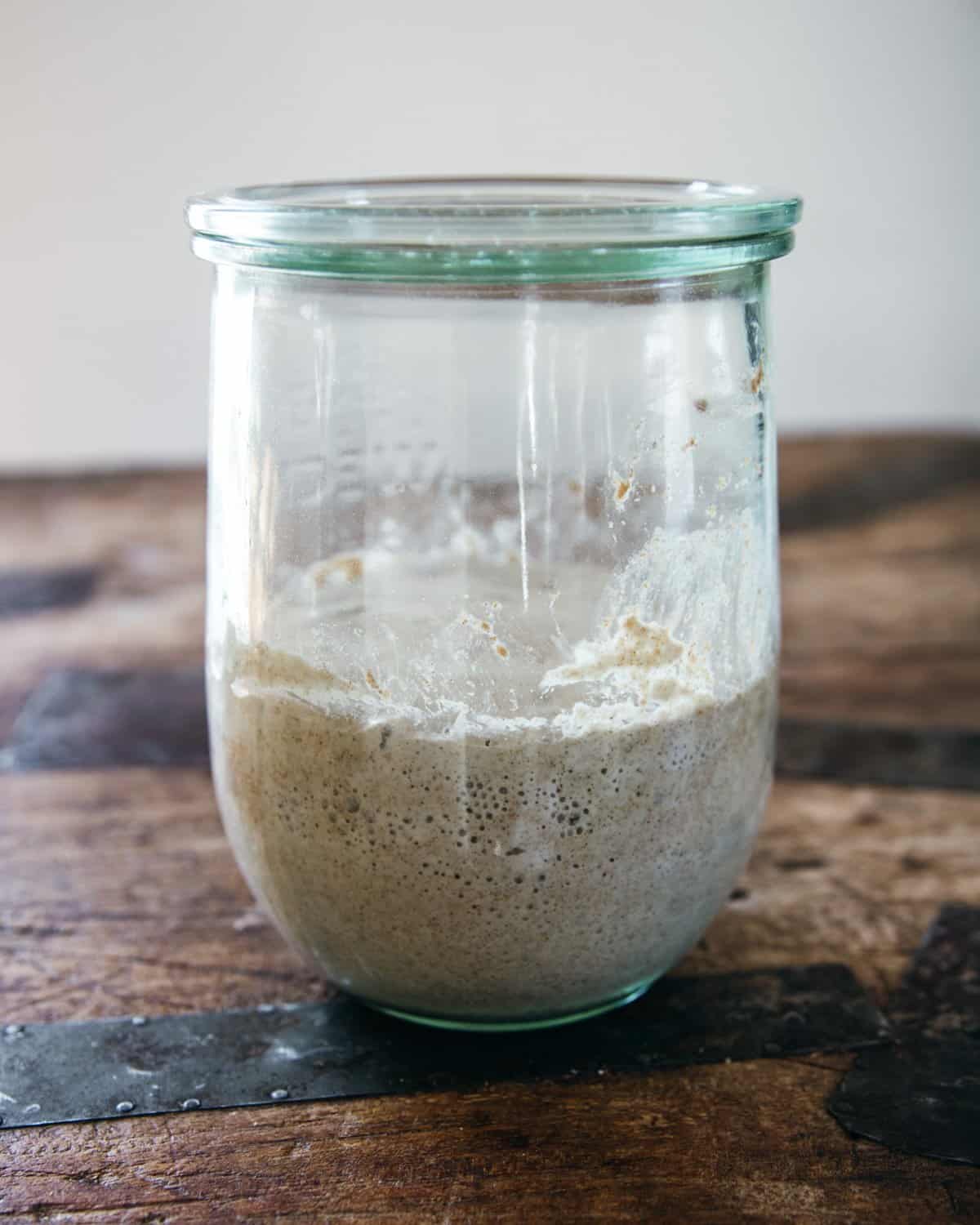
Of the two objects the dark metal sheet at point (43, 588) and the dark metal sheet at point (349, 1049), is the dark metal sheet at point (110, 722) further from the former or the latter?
the dark metal sheet at point (349, 1049)

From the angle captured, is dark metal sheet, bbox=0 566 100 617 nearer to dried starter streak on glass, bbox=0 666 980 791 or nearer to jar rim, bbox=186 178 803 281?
dried starter streak on glass, bbox=0 666 980 791

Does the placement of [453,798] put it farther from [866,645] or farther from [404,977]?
[866,645]

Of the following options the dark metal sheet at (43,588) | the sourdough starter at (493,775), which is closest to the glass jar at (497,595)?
the sourdough starter at (493,775)

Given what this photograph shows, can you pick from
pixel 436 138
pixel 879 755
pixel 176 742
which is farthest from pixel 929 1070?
pixel 436 138

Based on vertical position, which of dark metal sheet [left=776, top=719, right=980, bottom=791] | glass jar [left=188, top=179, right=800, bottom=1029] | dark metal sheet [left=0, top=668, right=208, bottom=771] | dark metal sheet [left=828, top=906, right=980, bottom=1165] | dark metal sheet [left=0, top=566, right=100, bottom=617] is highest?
glass jar [left=188, top=179, right=800, bottom=1029]

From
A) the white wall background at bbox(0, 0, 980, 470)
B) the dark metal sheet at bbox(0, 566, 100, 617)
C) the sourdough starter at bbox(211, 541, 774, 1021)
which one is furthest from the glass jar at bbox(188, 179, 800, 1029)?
the white wall background at bbox(0, 0, 980, 470)

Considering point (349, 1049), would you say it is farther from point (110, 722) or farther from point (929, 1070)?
point (110, 722)

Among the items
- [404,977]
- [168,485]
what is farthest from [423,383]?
[168,485]
